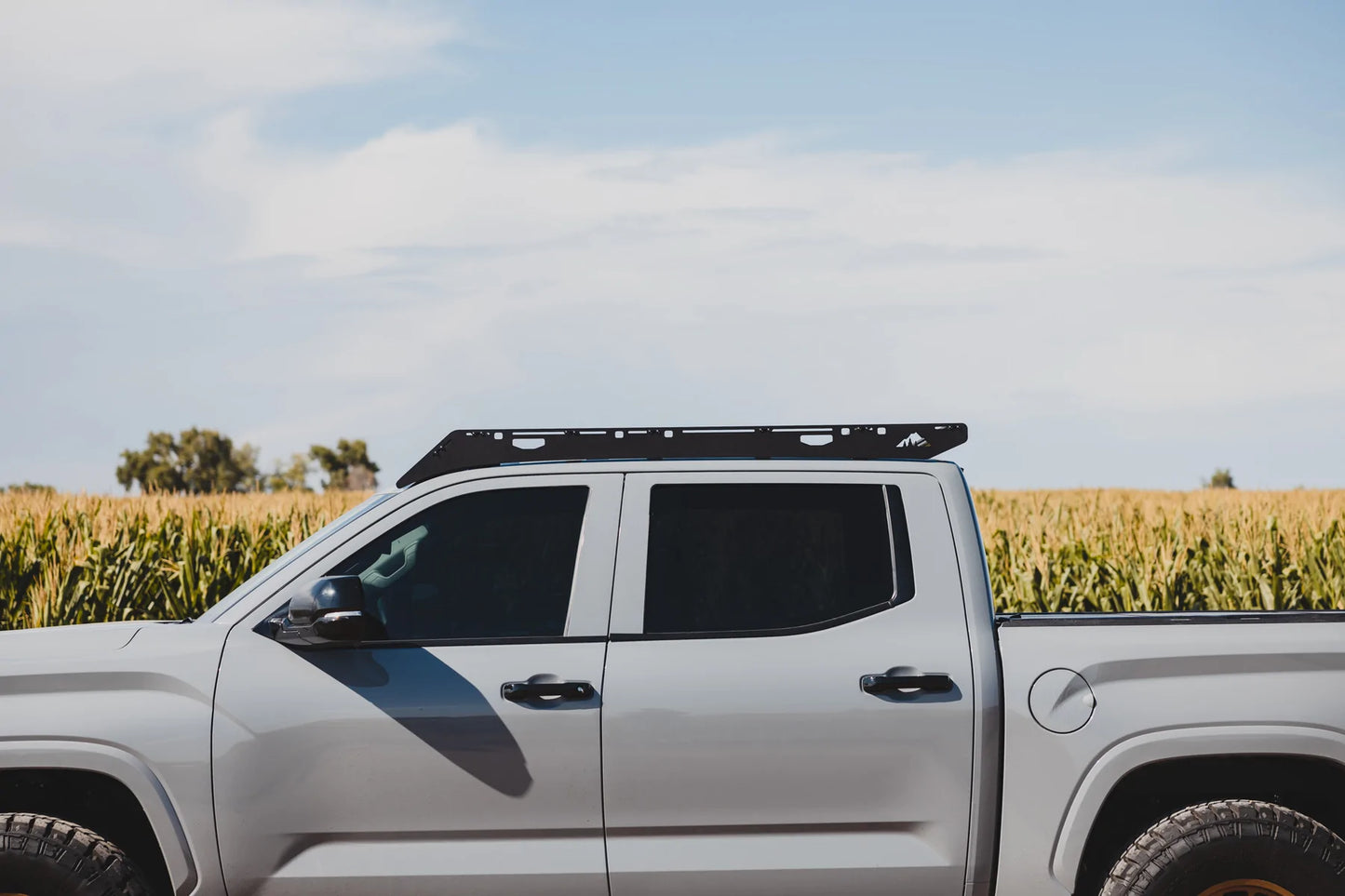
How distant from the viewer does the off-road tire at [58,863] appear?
13.2 feet

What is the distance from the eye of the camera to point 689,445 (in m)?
4.50

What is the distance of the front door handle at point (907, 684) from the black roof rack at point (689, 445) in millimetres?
812

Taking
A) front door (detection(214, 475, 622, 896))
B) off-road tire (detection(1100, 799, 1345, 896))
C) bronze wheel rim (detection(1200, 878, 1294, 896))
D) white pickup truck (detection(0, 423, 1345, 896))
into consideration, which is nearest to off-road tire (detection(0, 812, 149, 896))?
white pickup truck (detection(0, 423, 1345, 896))

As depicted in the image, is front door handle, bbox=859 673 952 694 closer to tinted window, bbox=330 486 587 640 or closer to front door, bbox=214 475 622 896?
front door, bbox=214 475 622 896

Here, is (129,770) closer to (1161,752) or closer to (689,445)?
(689,445)

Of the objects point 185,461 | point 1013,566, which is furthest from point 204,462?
point 1013,566

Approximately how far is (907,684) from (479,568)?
1429 millimetres

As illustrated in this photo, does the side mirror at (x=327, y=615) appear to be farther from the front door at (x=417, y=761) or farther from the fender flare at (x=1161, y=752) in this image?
the fender flare at (x=1161, y=752)

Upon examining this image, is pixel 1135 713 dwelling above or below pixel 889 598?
below

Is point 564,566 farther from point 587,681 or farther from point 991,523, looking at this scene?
point 991,523

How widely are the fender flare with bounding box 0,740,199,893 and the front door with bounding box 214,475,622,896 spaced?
143mm

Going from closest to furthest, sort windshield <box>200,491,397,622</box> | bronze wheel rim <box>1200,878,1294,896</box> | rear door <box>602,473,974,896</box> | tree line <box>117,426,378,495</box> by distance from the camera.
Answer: rear door <box>602,473,974,896</box>, bronze wheel rim <box>1200,878,1294,896</box>, windshield <box>200,491,397,622</box>, tree line <box>117,426,378,495</box>

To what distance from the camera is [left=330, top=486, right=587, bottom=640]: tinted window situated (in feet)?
13.8

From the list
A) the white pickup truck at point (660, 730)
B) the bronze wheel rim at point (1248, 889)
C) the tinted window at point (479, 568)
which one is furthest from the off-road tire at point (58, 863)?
the bronze wheel rim at point (1248, 889)
